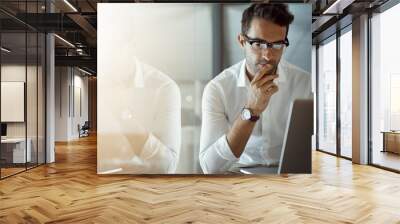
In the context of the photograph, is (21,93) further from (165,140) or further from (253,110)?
(253,110)

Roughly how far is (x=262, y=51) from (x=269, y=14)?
2.08 ft

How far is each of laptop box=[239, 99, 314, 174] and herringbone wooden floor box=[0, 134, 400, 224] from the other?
0.56ft

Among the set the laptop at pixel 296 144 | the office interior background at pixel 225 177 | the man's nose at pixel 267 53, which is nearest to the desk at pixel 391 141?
the office interior background at pixel 225 177

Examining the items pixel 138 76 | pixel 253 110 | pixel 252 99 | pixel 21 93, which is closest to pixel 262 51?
pixel 252 99

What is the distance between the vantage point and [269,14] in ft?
20.8

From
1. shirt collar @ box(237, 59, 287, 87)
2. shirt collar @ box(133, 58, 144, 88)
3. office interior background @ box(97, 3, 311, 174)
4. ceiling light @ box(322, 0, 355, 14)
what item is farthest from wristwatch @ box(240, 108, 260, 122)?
ceiling light @ box(322, 0, 355, 14)

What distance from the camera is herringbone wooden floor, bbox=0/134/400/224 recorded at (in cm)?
406

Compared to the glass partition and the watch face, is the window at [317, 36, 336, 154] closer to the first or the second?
the watch face

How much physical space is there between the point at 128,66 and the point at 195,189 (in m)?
2.46

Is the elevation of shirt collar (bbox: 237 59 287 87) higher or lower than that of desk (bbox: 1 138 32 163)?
higher

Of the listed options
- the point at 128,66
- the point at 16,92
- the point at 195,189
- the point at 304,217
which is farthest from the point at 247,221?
the point at 16,92

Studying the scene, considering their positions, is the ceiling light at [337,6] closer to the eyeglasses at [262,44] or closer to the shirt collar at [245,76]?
the eyeglasses at [262,44]

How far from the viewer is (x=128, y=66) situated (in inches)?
256

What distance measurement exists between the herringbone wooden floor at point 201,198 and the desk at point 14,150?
380mm
